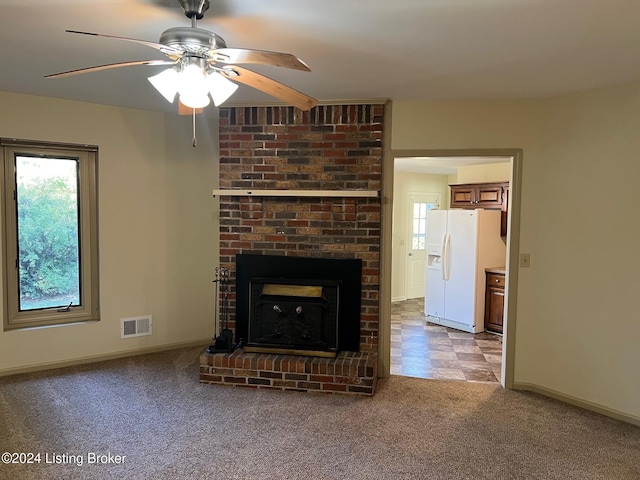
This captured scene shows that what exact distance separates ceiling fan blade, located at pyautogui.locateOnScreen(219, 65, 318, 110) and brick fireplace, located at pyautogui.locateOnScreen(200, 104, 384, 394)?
1463mm

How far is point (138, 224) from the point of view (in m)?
4.36

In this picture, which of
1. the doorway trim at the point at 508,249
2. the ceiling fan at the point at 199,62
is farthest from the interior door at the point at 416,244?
the ceiling fan at the point at 199,62

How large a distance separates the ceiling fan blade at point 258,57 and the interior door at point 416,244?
6055mm

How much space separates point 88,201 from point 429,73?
10.4 feet

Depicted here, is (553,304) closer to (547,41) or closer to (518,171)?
(518,171)

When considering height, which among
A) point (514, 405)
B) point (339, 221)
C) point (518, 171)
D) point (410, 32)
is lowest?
point (514, 405)

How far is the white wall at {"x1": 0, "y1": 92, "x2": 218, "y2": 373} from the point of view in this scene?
389 centimetres

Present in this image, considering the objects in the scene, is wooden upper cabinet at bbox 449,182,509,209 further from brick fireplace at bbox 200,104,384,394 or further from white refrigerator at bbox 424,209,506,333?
brick fireplace at bbox 200,104,384,394

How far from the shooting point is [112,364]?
162 inches

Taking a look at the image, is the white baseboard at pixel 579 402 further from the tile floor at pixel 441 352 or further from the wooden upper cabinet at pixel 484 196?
the wooden upper cabinet at pixel 484 196

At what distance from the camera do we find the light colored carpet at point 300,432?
251 cm

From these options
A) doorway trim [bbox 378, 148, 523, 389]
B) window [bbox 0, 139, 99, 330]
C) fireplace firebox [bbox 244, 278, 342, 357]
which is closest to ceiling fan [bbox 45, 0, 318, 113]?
doorway trim [bbox 378, 148, 523, 389]

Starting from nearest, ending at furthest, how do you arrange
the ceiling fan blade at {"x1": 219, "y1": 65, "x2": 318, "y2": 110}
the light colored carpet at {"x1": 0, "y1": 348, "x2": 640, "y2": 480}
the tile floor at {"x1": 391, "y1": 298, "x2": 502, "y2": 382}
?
the ceiling fan blade at {"x1": 219, "y1": 65, "x2": 318, "y2": 110}, the light colored carpet at {"x1": 0, "y1": 348, "x2": 640, "y2": 480}, the tile floor at {"x1": 391, "y1": 298, "x2": 502, "y2": 382}

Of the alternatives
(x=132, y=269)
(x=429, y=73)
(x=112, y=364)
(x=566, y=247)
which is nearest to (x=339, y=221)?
(x=429, y=73)
